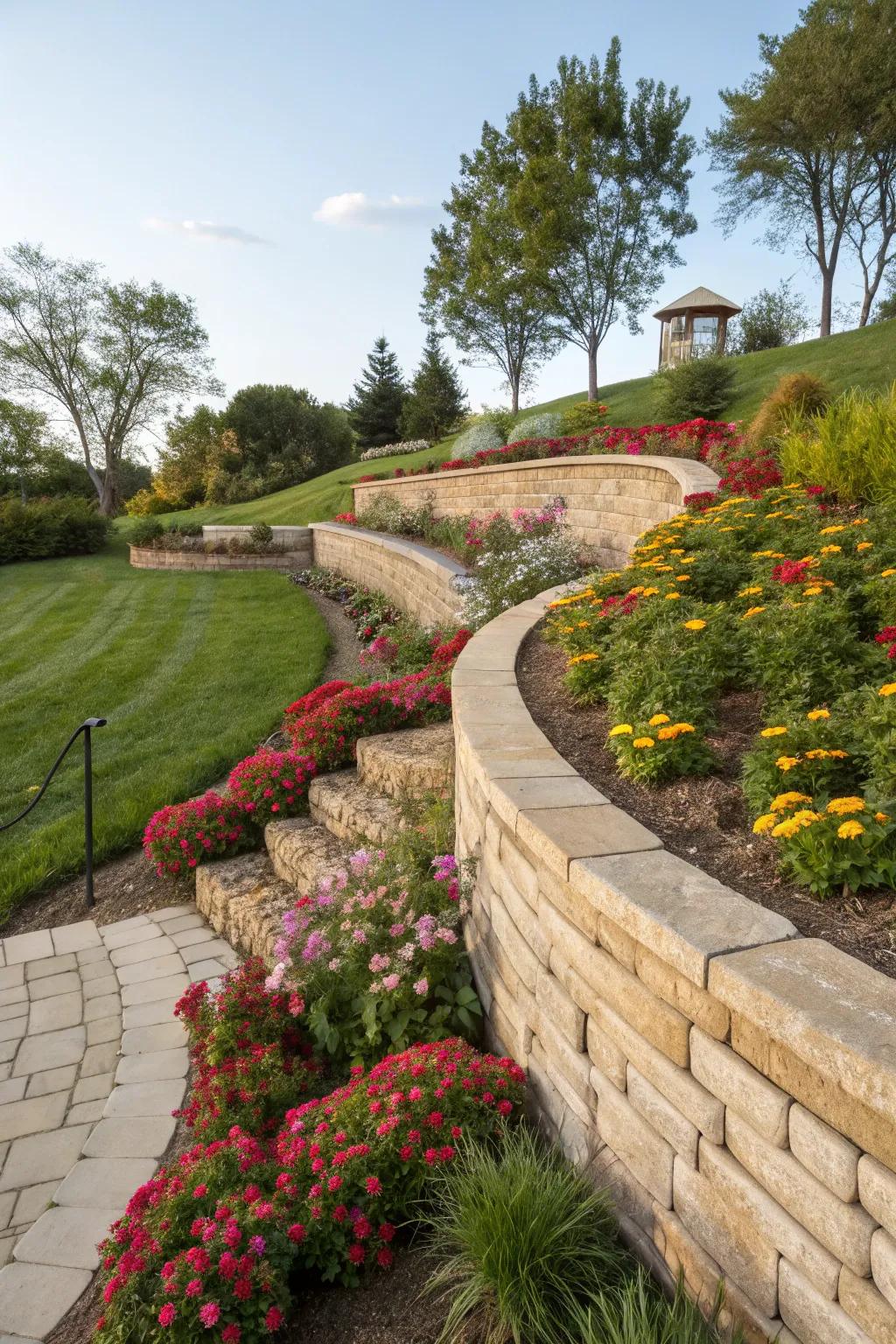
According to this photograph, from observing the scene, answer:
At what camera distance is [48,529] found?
18.4 metres

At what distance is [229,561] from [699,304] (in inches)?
659

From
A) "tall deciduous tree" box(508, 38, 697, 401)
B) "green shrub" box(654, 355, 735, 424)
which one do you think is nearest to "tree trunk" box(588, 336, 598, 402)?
"tall deciduous tree" box(508, 38, 697, 401)

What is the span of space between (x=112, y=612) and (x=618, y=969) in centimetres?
1201

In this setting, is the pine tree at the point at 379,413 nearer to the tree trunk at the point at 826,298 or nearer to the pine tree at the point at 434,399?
the pine tree at the point at 434,399

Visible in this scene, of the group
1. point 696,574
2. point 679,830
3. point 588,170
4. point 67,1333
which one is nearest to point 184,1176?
point 67,1333

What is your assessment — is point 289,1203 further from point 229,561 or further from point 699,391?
point 229,561

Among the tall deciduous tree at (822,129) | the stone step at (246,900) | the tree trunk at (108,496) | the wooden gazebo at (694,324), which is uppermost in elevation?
the tall deciduous tree at (822,129)

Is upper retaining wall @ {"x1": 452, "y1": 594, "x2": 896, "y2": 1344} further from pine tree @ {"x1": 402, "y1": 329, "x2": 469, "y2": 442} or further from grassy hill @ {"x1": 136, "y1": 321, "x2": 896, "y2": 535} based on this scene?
pine tree @ {"x1": 402, "y1": 329, "x2": 469, "y2": 442}

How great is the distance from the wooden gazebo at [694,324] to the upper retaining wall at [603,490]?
15365 millimetres

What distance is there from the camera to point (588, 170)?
17734 mm

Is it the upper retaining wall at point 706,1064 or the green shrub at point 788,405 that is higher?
the green shrub at point 788,405

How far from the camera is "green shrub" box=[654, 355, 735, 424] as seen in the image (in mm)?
12453

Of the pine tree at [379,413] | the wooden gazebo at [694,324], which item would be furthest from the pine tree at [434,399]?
the wooden gazebo at [694,324]

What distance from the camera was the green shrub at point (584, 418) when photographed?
48.6ft
